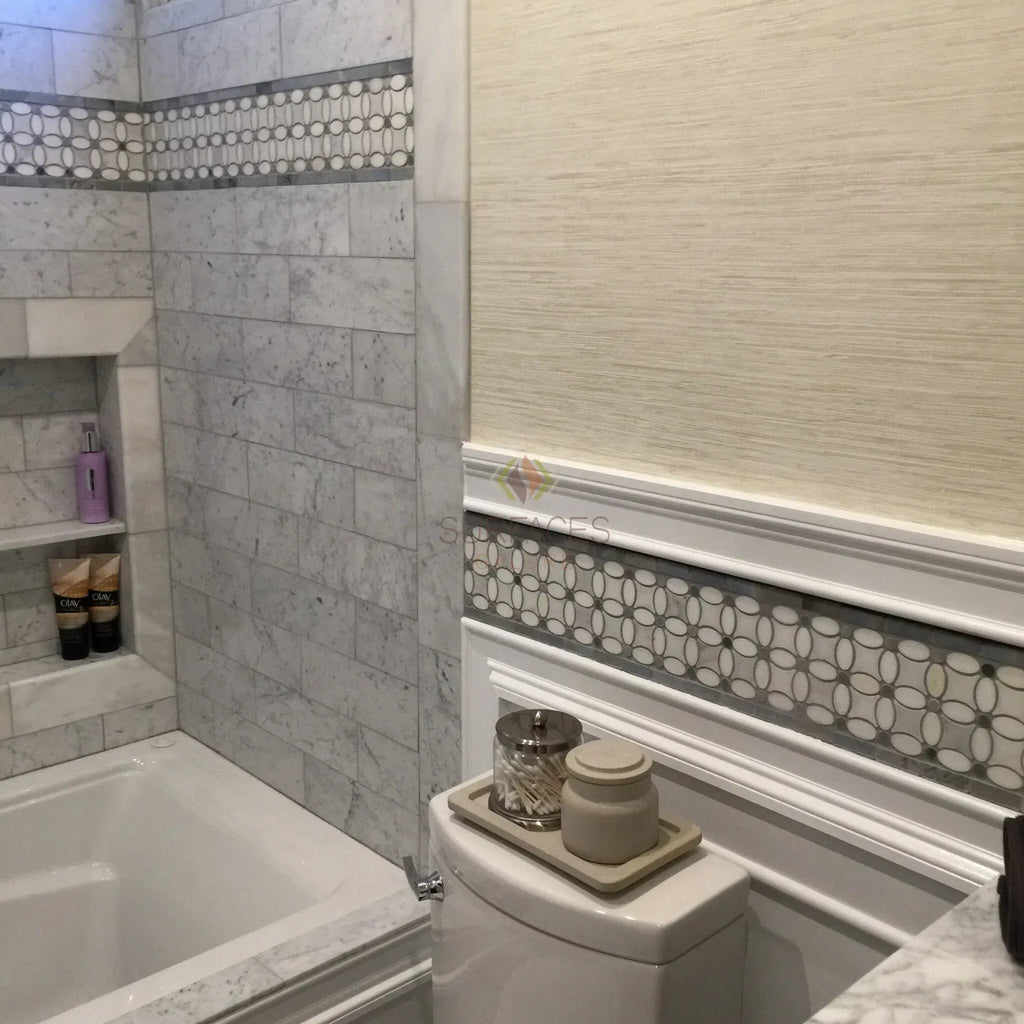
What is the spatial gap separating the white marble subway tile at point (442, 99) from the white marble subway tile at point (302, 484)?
56 centimetres

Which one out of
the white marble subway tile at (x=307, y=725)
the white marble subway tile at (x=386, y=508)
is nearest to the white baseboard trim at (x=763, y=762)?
the white marble subway tile at (x=386, y=508)

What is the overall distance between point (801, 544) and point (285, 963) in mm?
1037

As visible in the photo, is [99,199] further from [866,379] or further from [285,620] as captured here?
[866,379]

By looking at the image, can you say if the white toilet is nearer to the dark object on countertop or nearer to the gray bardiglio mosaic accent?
the gray bardiglio mosaic accent

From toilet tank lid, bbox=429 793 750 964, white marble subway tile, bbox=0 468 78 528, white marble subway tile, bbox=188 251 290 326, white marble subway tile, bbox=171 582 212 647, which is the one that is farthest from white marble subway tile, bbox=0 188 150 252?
toilet tank lid, bbox=429 793 750 964

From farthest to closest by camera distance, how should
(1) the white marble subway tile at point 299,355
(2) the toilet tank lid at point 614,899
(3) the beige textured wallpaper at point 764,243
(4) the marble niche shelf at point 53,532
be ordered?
(4) the marble niche shelf at point 53,532 → (1) the white marble subway tile at point 299,355 → (2) the toilet tank lid at point 614,899 → (3) the beige textured wallpaper at point 764,243

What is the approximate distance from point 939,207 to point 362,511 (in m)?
1.15

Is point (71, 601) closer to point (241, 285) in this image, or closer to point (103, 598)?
point (103, 598)

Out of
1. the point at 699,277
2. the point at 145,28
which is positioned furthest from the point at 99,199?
the point at 699,277

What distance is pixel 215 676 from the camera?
245 centimetres

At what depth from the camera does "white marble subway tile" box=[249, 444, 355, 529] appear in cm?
200

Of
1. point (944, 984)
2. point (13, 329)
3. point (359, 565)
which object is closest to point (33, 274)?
point (13, 329)

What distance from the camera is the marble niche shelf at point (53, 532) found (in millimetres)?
2369

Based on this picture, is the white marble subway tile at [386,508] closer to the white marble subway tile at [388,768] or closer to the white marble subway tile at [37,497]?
the white marble subway tile at [388,768]
